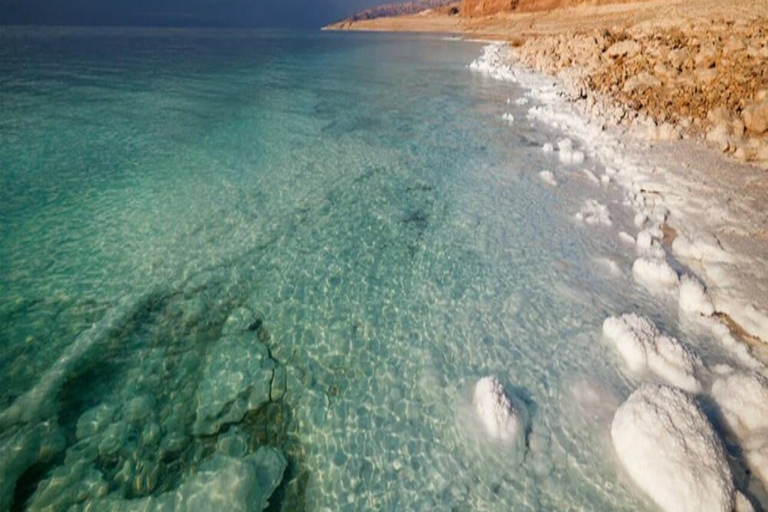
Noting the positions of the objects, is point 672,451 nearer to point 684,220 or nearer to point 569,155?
point 684,220

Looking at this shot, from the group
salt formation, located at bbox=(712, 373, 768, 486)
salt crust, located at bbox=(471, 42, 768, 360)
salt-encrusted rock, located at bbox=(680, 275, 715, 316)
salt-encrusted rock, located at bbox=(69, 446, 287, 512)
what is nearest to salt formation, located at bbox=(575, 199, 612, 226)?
salt crust, located at bbox=(471, 42, 768, 360)

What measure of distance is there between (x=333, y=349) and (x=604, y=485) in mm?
4151

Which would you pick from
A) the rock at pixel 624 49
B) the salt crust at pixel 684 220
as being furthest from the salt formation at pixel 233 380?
the rock at pixel 624 49

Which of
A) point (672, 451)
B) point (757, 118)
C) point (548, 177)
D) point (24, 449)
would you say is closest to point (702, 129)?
point (757, 118)

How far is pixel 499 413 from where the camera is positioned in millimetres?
4891

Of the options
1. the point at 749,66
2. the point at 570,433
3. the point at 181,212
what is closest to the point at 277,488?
the point at 570,433

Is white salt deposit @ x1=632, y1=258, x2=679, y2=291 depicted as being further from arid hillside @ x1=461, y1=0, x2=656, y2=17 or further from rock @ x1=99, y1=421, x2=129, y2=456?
arid hillside @ x1=461, y1=0, x2=656, y2=17

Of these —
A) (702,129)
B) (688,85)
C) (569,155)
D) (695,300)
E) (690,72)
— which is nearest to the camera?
(695,300)

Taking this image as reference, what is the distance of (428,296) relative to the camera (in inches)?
290

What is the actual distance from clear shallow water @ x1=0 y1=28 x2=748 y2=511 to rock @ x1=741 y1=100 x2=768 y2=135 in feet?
21.6

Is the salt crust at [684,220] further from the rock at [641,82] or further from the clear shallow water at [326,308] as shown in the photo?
the rock at [641,82]

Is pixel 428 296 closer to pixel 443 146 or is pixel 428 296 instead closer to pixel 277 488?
pixel 277 488

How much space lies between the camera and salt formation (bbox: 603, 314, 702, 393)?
530 centimetres

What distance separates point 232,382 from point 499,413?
3.95 metres
